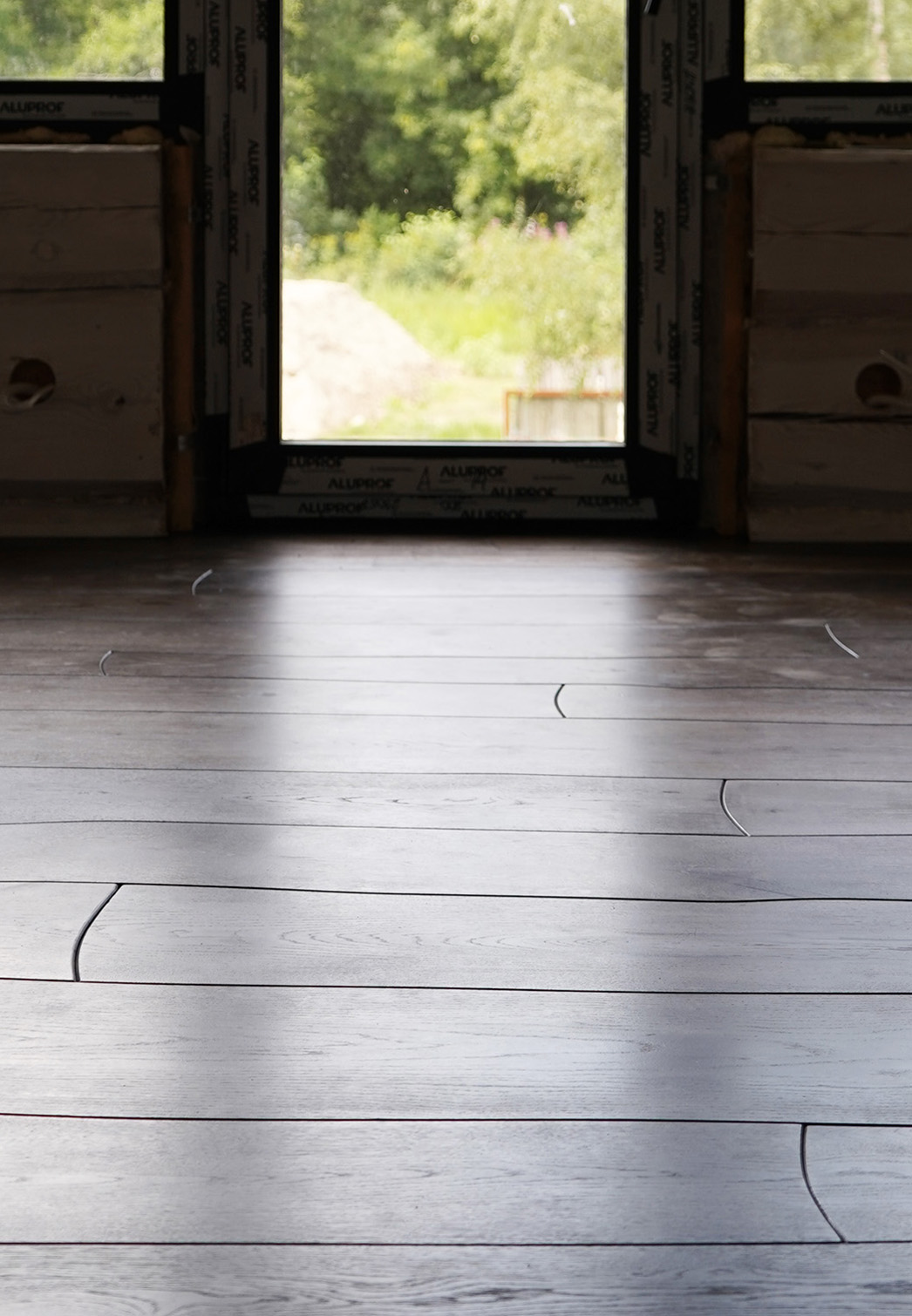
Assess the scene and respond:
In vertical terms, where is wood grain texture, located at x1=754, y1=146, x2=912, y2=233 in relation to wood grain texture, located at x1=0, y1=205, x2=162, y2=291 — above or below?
above

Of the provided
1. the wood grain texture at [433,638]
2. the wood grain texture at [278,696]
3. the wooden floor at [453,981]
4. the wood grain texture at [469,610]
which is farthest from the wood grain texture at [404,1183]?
the wood grain texture at [469,610]

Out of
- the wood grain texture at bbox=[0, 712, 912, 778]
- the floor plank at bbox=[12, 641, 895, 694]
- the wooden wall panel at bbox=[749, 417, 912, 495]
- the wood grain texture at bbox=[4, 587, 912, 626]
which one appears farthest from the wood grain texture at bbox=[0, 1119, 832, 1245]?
the wooden wall panel at bbox=[749, 417, 912, 495]

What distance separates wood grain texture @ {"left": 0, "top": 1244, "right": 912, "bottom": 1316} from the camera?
662mm

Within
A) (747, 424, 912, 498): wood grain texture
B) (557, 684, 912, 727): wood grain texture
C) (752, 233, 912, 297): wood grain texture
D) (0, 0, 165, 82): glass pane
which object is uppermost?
(0, 0, 165, 82): glass pane

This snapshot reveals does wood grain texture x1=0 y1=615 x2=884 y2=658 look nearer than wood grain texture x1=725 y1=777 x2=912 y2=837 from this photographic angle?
No

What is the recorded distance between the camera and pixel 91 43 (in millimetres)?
3410

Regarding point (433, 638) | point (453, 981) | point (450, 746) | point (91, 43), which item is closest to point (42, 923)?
point (453, 981)

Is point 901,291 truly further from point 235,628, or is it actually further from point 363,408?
point 235,628

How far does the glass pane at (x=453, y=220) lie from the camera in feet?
11.2

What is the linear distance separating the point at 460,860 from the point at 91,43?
2.74 metres

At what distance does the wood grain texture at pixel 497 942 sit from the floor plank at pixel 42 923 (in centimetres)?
2

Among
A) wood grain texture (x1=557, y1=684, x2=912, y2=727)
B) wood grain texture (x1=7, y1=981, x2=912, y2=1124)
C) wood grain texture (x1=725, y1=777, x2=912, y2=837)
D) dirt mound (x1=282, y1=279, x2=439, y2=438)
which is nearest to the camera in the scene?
wood grain texture (x1=7, y1=981, x2=912, y2=1124)

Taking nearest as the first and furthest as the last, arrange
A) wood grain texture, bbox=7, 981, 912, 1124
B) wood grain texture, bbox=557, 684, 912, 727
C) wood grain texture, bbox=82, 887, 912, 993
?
wood grain texture, bbox=7, 981, 912, 1124, wood grain texture, bbox=82, 887, 912, 993, wood grain texture, bbox=557, 684, 912, 727

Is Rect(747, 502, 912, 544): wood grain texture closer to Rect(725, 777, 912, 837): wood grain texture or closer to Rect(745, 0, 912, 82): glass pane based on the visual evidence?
Rect(745, 0, 912, 82): glass pane
